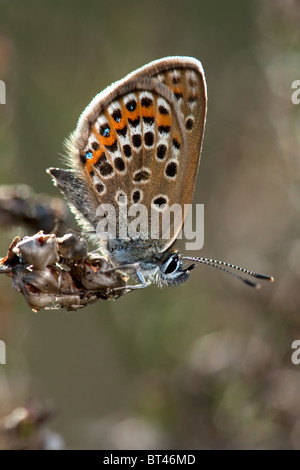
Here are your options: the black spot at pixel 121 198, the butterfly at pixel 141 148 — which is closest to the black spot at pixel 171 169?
the butterfly at pixel 141 148

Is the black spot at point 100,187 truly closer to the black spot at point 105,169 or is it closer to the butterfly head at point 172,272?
the black spot at point 105,169

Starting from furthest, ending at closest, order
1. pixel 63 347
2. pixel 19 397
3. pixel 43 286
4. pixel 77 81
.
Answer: pixel 63 347, pixel 77 81, pixel 19 397, pixel 43 286

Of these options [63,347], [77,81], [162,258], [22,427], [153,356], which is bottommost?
[63,347]

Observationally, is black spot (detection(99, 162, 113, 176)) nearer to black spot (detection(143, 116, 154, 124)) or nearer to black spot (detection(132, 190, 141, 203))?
black spot (detection(132, 190, 141, 203))

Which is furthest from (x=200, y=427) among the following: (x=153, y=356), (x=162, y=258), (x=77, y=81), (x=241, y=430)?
(x=77, y=81)

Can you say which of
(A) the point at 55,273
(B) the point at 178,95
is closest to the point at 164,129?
(B) the point at 178,95
